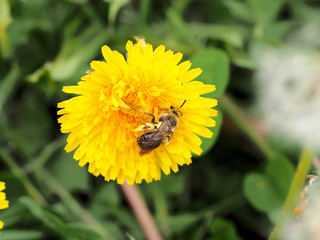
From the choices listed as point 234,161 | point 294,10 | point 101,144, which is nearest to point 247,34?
point 294,10

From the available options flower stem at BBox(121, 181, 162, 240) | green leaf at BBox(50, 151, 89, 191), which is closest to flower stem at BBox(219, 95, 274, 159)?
flower stem at BBox(121, 181, 162, 240)

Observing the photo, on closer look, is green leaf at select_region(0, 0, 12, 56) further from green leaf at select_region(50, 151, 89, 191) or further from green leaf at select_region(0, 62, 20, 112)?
green leaf at select_region(50, 151, 89, 191)

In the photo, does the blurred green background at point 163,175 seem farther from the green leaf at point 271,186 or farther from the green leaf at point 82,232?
the green leaf at point 82,232

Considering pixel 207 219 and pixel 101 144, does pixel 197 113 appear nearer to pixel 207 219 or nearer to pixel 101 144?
pixel 101 144

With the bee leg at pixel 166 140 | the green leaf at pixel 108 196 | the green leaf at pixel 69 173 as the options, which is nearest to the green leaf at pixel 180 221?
the green leaf at pixel 108 196

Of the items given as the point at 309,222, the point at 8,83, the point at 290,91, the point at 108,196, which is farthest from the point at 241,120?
the point at 8,83

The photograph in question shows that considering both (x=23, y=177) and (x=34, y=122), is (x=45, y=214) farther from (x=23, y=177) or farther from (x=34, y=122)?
(x=34, y=122)
